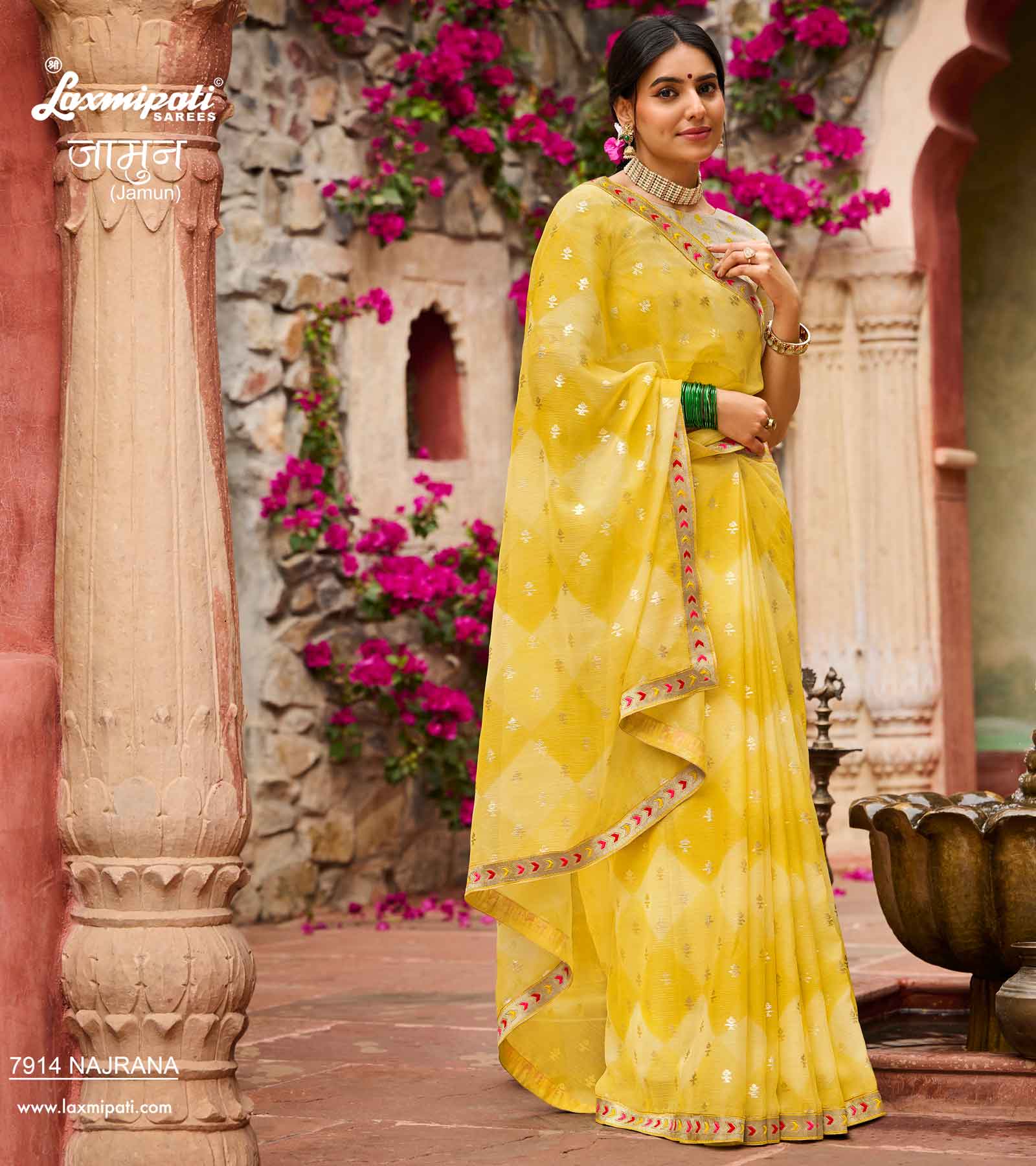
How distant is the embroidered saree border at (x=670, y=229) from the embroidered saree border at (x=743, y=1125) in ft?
5.07

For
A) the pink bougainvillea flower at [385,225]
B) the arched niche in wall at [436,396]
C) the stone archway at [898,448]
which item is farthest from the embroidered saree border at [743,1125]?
the stone archway at [898,448]

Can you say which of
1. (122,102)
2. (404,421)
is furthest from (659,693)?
(404,421)

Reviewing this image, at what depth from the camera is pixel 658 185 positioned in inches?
155

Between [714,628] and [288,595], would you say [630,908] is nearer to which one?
[714,628]

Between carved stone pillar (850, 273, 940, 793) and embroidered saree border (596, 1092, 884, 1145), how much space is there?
5032mm

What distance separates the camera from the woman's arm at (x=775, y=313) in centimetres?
387

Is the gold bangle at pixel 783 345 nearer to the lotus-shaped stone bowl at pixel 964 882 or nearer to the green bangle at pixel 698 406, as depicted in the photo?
the green bangle at pixel 698 406

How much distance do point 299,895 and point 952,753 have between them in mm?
3007

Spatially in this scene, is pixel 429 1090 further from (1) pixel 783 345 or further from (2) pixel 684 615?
(1) pixel 783 345

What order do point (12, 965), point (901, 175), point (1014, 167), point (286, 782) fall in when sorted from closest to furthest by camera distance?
point (12, 965)
point (286, 782)
point (901, 175)
point (1014, 167)

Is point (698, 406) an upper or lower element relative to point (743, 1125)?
upper

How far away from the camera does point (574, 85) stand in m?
8.85

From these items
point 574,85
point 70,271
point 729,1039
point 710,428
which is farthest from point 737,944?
point 574,85

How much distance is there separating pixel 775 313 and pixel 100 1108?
1.98 meters
